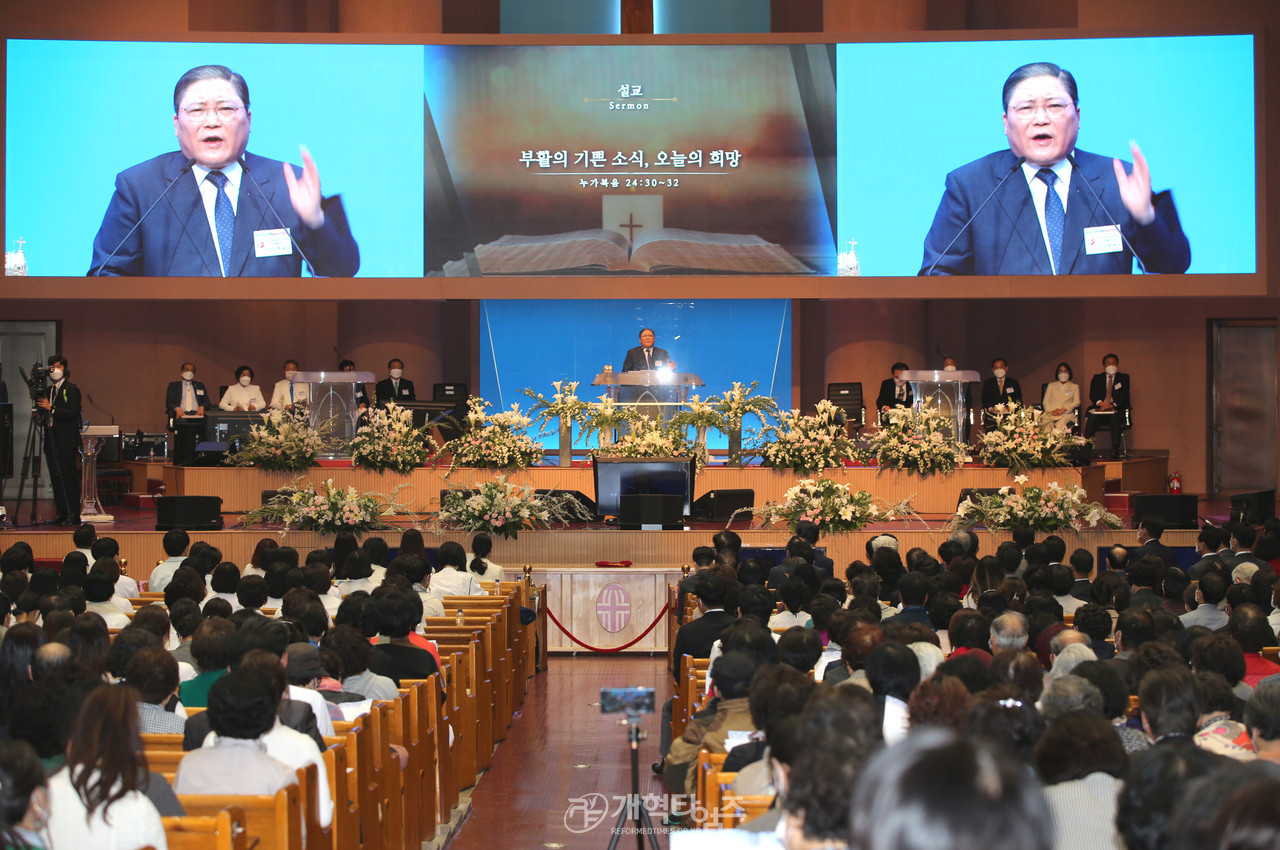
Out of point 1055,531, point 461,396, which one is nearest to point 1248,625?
point 1055,531

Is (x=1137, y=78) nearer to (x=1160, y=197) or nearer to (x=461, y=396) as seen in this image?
(x=1160, y=197)

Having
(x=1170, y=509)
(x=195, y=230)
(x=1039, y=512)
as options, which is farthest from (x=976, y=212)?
(x=195, y=230)

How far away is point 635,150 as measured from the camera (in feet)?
43.5

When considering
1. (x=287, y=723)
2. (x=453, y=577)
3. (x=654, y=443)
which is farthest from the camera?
(x=654, y=443)

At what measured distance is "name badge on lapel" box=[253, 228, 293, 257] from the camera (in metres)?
13.2

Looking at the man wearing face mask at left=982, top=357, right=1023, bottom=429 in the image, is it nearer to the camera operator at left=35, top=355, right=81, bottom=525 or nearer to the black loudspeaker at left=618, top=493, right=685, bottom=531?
the black loudspeaker at left=618, top=493, right=685, bottom=531

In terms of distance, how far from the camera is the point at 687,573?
7871mm

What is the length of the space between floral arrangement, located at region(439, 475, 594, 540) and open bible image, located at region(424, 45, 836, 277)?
4896 millimetres

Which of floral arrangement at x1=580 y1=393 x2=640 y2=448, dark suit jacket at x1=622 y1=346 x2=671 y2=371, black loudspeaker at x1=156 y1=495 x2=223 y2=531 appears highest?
dark suit jacket at x1=622 y1=346 x2=671 y2=371

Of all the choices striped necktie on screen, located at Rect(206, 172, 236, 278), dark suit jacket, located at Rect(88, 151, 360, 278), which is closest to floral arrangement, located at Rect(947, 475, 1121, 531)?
dark suit jacket, located at Rect(88, 151, 360, 278)

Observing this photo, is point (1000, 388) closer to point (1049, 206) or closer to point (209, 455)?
point (1049, 206)

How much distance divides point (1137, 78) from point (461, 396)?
307 inches

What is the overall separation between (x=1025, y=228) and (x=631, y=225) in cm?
420

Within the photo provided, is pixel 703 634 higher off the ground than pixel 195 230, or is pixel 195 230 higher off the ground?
pixel 195 230
